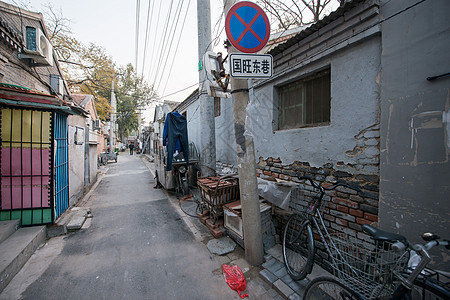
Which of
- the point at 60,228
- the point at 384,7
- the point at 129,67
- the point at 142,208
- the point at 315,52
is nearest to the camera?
the point at 384,7

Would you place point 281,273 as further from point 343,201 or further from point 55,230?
point 55,230

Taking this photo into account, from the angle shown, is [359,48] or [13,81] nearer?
[359,48]

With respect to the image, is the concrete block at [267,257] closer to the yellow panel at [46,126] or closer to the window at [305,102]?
the window at [305,102]

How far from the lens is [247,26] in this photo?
2531 mm

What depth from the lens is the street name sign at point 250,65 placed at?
8.04ft

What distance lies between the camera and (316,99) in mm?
3311

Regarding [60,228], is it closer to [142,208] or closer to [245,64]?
[142,208]

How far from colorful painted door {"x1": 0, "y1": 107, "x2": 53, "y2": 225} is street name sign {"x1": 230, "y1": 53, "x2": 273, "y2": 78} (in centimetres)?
420

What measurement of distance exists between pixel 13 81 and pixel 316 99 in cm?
664

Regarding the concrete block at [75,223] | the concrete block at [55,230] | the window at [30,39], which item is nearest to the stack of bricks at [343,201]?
the concrete block at [75,223]

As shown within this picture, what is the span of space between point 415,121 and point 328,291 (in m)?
2.10

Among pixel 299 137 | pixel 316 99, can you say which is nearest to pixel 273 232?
pixel 299 137

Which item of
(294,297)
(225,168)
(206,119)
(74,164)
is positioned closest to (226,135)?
(206,119)

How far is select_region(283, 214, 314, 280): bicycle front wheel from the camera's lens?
2.64 meters
